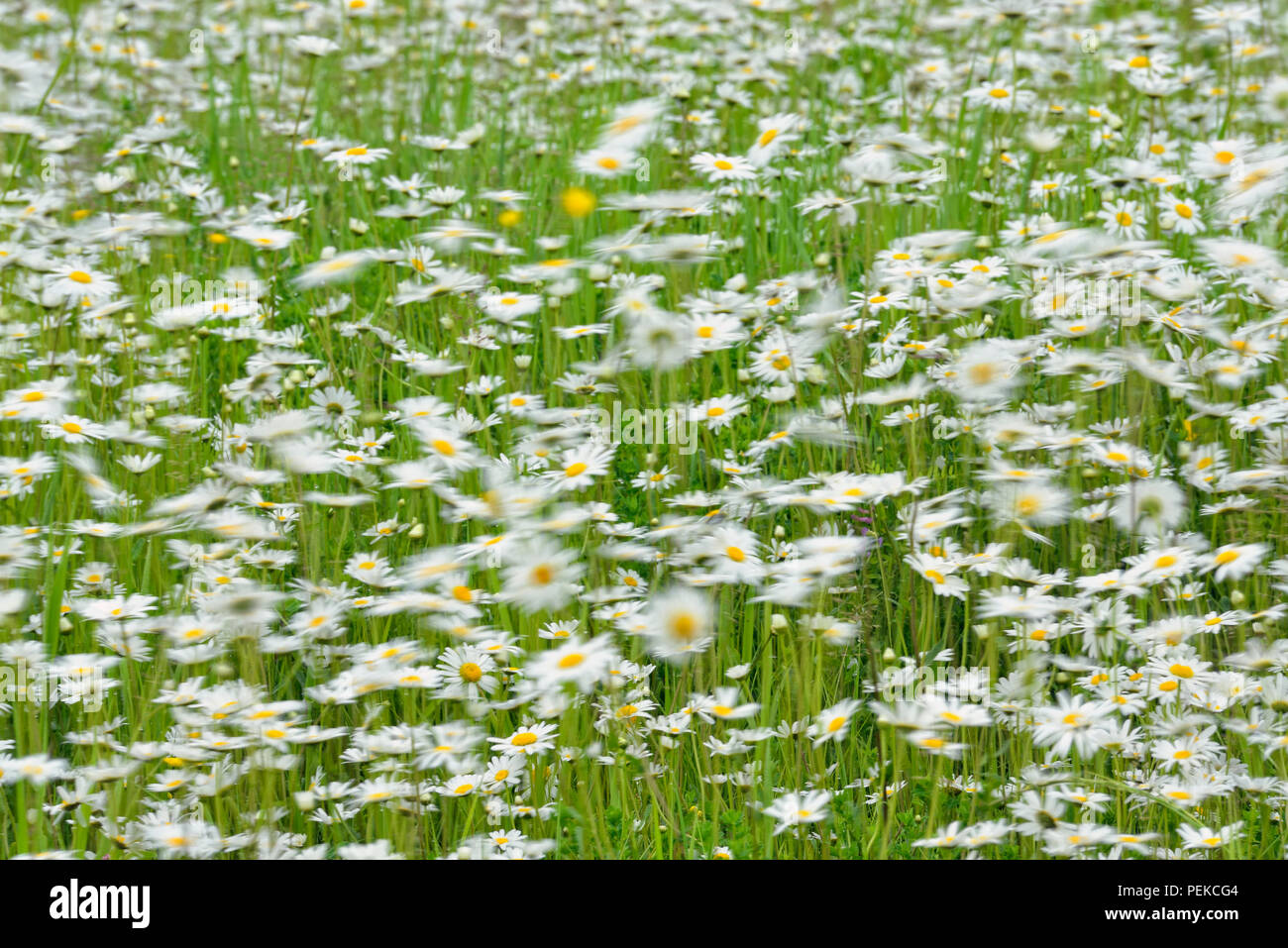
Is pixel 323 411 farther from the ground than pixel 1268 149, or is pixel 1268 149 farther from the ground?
pixel 1268 149

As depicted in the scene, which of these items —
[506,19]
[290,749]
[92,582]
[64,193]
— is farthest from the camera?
[506,19]

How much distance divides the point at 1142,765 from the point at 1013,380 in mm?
670

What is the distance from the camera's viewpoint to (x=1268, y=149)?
284 cm

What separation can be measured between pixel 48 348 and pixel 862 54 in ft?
12.2

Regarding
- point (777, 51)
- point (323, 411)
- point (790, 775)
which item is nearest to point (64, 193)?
point (323, 411)

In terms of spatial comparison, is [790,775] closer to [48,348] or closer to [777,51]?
[48,348]

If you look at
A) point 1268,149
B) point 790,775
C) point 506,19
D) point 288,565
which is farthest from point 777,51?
point 790,775

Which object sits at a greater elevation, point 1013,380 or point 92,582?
point 1013,380

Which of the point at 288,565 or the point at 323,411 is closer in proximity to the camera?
the point at 288,565

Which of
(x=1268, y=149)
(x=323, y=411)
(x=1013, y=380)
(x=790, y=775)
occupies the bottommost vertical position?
(x=790, y=775)

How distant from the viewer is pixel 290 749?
1.93 m
